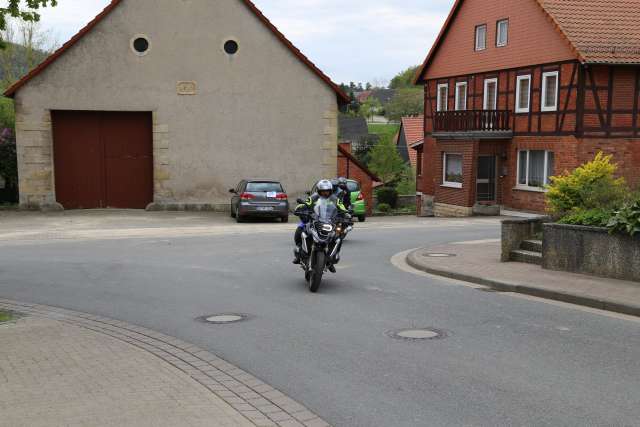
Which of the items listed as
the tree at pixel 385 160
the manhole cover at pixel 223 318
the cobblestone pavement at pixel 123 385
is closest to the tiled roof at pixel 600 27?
the manhole cover at pixel 223 318

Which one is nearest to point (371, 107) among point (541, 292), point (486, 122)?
point (486, 122)

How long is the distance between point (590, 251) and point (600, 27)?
65.1 ft

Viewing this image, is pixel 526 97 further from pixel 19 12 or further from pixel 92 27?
pixel 19 12

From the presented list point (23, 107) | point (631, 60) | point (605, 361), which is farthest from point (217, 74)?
point (605, 361)

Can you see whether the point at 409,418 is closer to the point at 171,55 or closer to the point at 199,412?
the point at 199,412

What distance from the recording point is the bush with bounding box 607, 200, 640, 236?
36.1 feet

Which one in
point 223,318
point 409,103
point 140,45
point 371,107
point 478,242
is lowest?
point 223,318

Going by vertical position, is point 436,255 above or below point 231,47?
below

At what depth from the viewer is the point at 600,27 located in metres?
28.9

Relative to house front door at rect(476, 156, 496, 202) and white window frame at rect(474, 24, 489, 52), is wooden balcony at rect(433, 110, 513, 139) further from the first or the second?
white window frame at rect(474, 24, 489, 52)

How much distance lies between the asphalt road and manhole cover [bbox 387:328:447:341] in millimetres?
155

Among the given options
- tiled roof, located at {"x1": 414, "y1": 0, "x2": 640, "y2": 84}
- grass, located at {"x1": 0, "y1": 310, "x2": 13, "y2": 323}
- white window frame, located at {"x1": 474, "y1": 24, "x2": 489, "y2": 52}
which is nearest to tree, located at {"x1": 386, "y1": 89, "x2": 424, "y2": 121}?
white window frame, located at {"x1": 474, "y1": 24, "x2": 489, "y2": 52}

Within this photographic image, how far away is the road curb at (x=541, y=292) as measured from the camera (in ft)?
31.3

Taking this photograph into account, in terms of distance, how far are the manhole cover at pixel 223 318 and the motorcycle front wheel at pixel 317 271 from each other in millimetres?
1815
